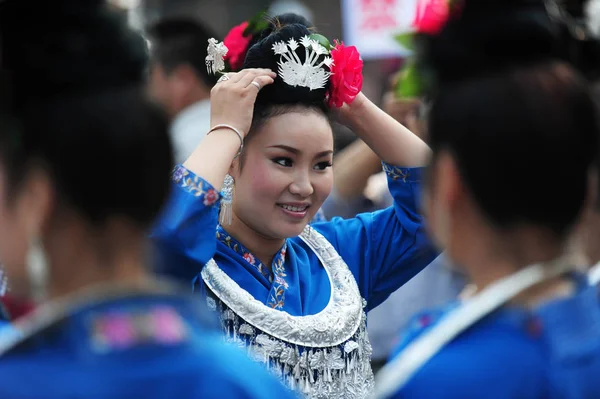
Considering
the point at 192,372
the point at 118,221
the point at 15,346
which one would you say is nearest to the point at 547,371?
the point at 192,372

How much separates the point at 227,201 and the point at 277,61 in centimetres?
46

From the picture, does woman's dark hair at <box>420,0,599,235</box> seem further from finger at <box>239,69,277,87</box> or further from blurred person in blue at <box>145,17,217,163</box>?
blurred person in blue at <box>145,17,217,163</box>

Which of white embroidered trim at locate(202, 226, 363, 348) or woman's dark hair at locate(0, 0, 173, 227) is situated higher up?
white embroidered trim at locate(202, 226, 363, 348)

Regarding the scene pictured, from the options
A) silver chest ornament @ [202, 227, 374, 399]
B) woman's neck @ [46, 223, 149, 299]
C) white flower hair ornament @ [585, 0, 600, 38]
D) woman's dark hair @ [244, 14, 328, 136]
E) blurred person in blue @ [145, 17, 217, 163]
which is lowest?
woman's neck @ [46, 223, 149, 299]

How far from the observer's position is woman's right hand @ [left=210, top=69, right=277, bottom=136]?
255 centimetres

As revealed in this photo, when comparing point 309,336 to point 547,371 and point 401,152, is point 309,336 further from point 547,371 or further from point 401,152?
point 547,371

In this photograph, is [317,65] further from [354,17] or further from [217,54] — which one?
[354,17]

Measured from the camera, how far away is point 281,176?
8.77 feet

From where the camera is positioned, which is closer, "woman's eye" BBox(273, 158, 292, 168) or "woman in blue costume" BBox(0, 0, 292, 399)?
"woman in blue costume" BBox(0, 0, 292, 399)

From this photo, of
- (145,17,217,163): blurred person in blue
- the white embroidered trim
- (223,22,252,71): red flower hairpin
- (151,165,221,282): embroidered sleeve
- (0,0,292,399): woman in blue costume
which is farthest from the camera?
(145,17,217,163): blurred person in blue

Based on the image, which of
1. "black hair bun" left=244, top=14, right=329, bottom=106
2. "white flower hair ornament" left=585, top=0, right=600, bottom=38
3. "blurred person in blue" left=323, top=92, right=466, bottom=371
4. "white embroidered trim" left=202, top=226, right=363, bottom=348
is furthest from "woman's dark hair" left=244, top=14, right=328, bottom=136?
"blurred person in blue" left=323, top=92, right=466, bottom=371

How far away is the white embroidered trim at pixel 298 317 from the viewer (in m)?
2.57

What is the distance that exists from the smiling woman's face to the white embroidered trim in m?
0.21

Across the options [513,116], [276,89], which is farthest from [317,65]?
[513,116]
